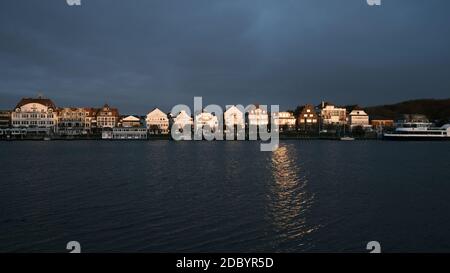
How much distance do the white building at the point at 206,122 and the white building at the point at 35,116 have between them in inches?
1529

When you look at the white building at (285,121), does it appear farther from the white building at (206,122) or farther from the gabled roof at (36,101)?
the gabled roof at (36,101)

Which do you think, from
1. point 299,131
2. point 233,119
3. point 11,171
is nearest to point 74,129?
point 233,119

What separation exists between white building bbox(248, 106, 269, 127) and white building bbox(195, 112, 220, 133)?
1007 cm

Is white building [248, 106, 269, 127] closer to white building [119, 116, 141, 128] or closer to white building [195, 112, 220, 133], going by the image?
white building [195, 112, 220, 133]

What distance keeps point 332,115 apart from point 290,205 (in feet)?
366

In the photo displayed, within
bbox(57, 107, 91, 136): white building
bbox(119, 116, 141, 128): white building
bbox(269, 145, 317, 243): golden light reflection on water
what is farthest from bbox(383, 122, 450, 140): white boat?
bbox(269, 145, 317, 243): golden light reflection on water

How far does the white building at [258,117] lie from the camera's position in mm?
119812

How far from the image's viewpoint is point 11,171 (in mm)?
34906

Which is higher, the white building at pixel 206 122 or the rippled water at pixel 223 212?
the white building at pixel 206 122

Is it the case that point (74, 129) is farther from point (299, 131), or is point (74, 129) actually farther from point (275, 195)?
point (275, 195)

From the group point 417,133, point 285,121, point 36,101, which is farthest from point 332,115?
point 36,101

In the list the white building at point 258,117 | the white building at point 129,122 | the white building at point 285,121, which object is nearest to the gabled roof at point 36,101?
the white building at point 129,122
